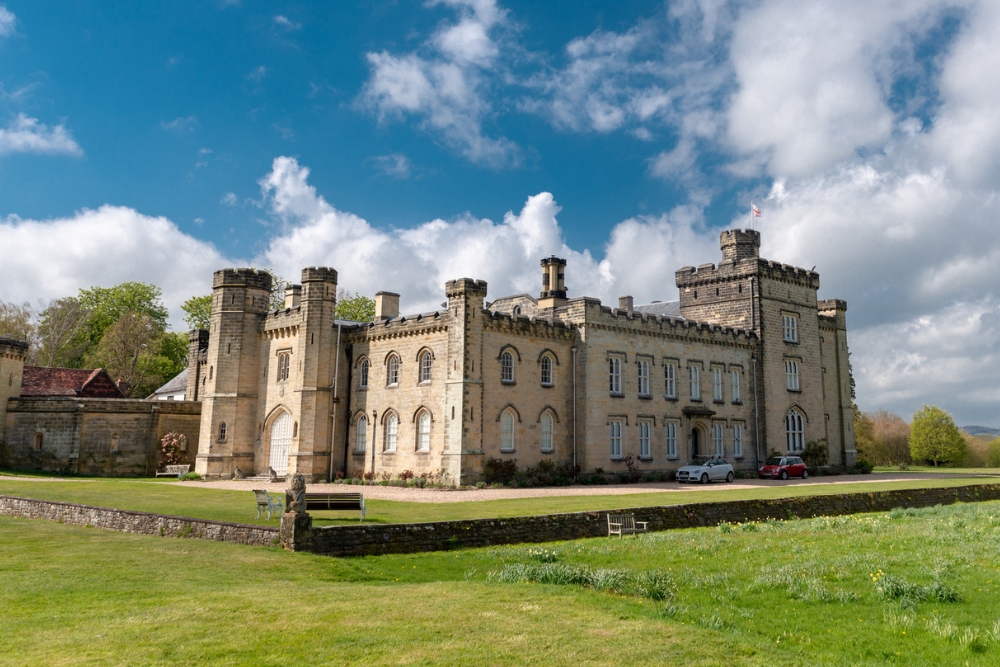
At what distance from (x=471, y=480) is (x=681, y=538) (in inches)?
623

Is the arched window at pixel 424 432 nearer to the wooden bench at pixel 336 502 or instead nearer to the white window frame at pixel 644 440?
the white window frame at pixel 644 440

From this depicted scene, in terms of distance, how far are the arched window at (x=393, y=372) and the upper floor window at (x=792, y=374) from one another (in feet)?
76.9

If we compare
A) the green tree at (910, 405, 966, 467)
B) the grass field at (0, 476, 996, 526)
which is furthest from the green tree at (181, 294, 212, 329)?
the green tree at (910, 405, 966, 467)

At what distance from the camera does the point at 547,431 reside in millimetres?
35500

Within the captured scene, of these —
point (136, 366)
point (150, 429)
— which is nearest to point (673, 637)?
point (150, 429)

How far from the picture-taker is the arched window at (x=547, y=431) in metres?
35.2

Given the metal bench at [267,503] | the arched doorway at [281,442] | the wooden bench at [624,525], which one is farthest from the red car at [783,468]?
the metal bench at [267,503]

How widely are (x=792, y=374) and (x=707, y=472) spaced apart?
1285 cm

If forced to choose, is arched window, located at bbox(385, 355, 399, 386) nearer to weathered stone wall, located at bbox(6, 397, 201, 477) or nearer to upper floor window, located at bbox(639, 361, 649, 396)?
upper floor window, located at bbox(639, 361, 649, 396)

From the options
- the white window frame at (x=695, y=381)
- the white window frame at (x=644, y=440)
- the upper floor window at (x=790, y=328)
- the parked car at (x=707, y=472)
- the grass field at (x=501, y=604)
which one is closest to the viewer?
the grass field at (x=501, y=604)

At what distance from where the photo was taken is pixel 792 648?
349 inches

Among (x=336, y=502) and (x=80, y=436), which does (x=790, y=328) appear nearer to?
(x=336, y=502)

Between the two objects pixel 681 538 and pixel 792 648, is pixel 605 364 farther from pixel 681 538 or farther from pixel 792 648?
pixel 792 648

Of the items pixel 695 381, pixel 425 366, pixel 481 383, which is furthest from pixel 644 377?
pixel 425 366
